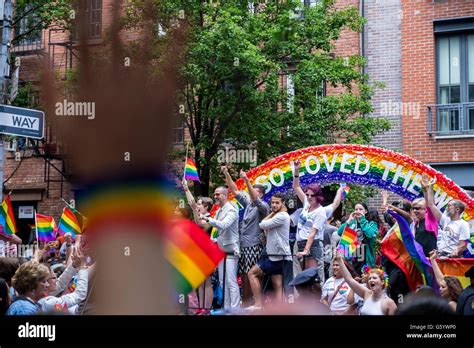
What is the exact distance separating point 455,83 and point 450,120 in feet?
2.92

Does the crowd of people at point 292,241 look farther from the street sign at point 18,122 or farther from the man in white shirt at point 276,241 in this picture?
the street sign at point 18,122

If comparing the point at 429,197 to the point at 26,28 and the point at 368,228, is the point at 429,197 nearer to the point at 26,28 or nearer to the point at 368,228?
the point at 368,228

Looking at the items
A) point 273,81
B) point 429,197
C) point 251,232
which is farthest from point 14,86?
point 273,81

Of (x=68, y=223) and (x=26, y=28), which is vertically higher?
(x=26, y=28)

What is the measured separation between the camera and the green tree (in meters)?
12.7

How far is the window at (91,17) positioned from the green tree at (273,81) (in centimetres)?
751

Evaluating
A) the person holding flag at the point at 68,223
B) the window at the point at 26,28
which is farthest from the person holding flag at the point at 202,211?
the window at the point at 26,28

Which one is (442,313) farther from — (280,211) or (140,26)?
(280,211)

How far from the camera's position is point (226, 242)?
8.94 meters

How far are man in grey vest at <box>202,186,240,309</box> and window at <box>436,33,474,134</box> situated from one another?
8.61 meters

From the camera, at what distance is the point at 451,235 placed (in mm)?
8008

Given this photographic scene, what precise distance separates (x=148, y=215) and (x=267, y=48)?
1023 cm

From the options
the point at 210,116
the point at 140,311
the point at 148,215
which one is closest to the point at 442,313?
the point at 140,311

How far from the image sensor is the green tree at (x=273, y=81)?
12703 millimetres
